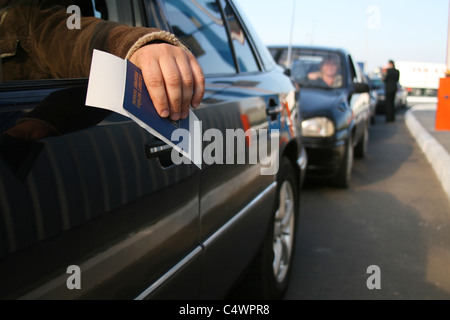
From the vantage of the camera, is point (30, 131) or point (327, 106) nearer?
point (30, 131)

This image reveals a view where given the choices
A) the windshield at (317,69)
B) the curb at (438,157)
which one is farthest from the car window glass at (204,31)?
the windshield at (317,69)

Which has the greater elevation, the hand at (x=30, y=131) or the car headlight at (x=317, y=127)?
the hand at (x=30, y=131)

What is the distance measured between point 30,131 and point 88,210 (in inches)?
8.6

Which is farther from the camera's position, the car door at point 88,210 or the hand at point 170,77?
the hand at point 170,77

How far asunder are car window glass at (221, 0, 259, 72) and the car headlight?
253cm

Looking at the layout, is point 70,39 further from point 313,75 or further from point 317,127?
point 313,75

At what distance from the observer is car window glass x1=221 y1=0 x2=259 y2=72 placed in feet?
9.17

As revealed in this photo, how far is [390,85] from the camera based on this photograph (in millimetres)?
15438

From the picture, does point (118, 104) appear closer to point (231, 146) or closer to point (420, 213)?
point (231, 146)

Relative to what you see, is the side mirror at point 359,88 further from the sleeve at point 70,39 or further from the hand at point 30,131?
the hand at point 30,131

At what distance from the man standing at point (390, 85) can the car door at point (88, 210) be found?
14738 millimetres

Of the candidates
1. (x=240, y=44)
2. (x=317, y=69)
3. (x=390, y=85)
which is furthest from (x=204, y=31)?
(x=390, y=85)

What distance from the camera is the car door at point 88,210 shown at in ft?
2.95

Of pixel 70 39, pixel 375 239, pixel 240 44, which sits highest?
pixel 240 44
